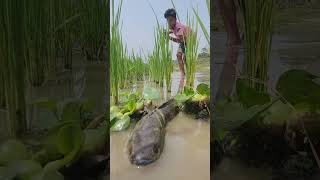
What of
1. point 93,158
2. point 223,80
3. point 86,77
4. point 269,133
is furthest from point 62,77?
point 269,133

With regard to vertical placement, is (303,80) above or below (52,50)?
below

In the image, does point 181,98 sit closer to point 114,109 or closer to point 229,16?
point 114,109

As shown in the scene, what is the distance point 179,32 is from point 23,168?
0.87m

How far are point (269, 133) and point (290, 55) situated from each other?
328 mm

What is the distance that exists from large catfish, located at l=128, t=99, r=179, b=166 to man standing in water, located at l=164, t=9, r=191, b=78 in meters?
0.18

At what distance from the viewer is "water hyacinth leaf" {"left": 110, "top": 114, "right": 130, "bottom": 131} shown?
5.79 feet

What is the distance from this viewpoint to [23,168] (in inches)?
60.0

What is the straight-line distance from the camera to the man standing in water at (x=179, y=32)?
1765mm

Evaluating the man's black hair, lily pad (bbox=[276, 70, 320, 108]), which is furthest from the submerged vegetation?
lily pad (bbox=[276, 70, 320, 108])

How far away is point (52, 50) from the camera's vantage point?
5.16ft

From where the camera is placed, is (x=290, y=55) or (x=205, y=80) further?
(x=205, y=80)

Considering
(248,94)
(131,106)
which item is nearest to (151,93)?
(131,106)

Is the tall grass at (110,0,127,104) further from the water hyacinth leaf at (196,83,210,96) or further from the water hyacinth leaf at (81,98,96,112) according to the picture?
the water hyacinth leaf at (196,83,210,96)

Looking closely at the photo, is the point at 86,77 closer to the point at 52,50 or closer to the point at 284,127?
the point at 52,50
